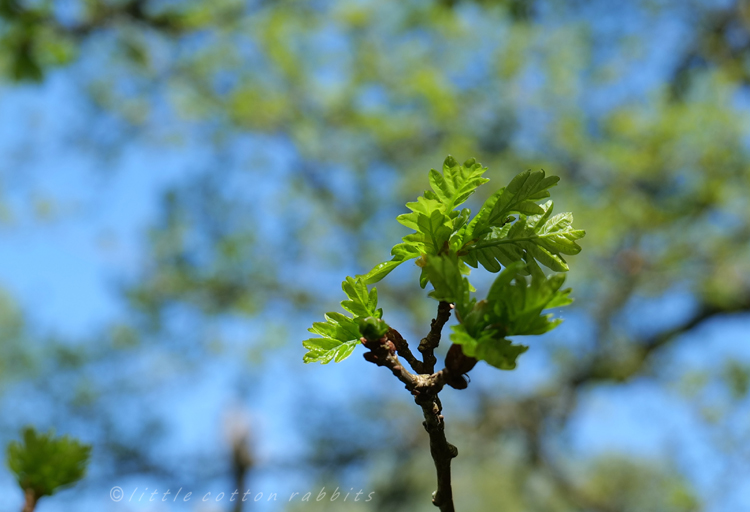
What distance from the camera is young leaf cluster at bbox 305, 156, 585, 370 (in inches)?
30.5

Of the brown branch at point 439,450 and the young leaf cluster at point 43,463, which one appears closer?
the brown branch at point 439,450

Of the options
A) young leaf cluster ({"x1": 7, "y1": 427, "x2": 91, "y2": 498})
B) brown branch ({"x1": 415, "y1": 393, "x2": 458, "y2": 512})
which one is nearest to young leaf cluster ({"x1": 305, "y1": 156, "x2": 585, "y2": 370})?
brown branch ({"x1": 415, "y1": 393, "x2": 458, "y2": 512})

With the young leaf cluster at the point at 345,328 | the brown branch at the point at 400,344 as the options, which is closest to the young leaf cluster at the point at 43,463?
the young leaf cluster at the point at 345,328

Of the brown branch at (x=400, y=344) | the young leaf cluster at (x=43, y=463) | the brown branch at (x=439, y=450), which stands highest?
the brown branch at (x=400, y=344)

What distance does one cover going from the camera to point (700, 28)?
22.0 feet

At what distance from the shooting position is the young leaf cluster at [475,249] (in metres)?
0.77

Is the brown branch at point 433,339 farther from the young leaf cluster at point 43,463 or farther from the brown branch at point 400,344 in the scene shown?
the young leaf cluster at point 43,463

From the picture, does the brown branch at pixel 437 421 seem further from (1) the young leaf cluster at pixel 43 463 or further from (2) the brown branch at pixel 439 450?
(1) the young leaf cluster at pixel 43 463

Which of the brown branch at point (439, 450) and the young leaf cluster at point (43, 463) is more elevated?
the young leaf cluster at point (43, 463)

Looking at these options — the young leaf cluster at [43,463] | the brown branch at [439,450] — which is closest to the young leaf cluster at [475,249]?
the brown branch at [439,450]

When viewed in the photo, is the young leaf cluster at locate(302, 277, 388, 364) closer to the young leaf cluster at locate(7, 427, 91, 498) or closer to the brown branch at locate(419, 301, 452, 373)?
the brown branch at locate(419, 301, 452, 373)

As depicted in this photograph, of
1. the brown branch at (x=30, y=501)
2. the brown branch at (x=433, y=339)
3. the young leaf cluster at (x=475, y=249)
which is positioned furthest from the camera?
the brown branch at (x=30, y=501)

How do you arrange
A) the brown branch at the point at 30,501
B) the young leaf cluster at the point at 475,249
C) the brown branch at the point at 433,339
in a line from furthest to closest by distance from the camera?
1. the brown branch at the point at 30,501
2. the brown branch at the point at 433,339
3. the young leaf cluster at the point at 475,249

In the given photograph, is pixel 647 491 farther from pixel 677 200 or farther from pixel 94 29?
pixel 94 29
